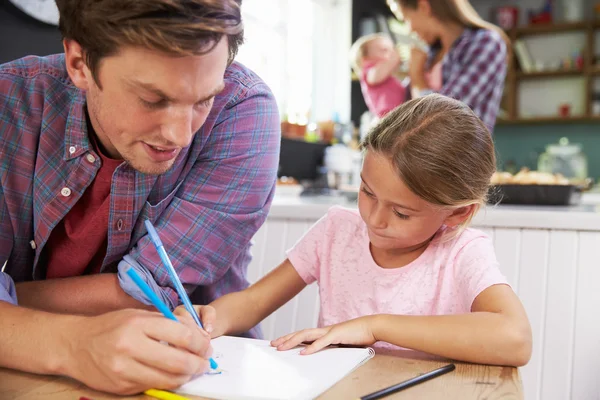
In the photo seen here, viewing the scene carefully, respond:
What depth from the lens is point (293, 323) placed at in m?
1.80

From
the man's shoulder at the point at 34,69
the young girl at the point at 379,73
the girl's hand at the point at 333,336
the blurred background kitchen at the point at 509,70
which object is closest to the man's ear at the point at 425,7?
the young girl at the point at 379,73

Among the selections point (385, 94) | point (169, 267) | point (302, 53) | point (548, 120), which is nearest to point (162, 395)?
point (169, 267)

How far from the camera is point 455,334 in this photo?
0.92 metres

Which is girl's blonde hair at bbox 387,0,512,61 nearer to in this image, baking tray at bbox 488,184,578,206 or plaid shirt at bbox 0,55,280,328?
baking tray at bbox 488,184,578,206

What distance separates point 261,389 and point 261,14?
14.0ft

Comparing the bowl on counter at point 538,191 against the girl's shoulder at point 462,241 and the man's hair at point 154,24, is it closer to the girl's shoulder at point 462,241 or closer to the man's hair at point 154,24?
the girl's shoulder at point 462,241

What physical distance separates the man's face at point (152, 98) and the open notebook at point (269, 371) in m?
0.30

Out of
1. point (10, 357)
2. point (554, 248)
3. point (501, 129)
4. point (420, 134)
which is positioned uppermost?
point (420, 134)

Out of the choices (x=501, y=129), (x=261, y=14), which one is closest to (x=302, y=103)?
(x=261, y=14)

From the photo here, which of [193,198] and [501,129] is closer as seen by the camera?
[193,198]

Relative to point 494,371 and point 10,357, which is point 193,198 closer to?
point 10,357

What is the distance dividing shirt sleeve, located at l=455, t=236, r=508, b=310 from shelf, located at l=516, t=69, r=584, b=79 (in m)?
4.79

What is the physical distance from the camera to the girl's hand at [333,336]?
0.91 metres

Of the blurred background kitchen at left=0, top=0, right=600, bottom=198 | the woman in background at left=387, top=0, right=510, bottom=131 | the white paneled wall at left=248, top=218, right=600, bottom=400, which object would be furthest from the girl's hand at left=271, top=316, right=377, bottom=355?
the blurred background kitchen at left=0, top=0, right=600, bottom=198
